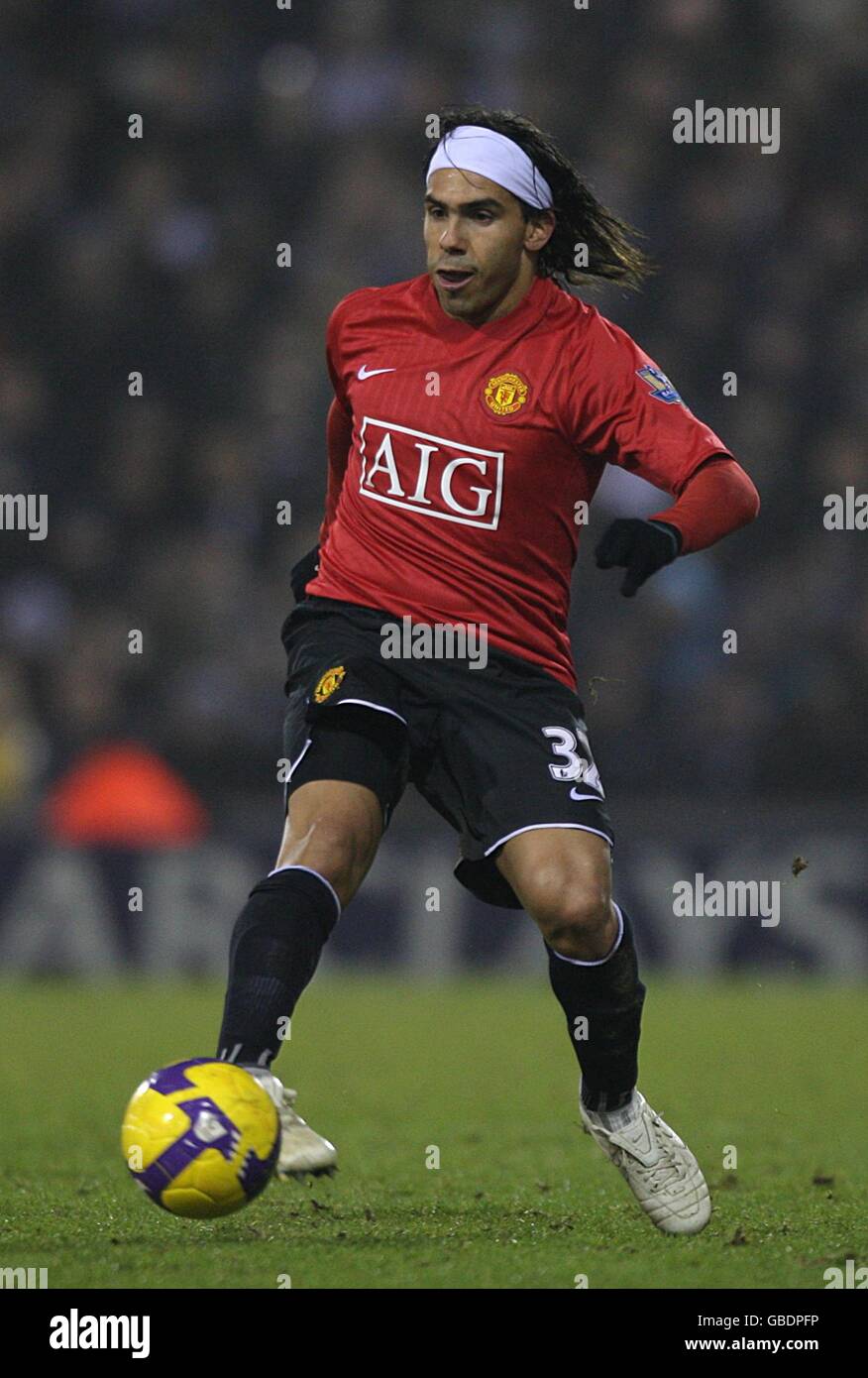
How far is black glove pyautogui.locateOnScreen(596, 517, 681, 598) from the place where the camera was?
4043 mm

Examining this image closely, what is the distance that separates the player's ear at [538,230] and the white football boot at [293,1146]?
1.87 meters

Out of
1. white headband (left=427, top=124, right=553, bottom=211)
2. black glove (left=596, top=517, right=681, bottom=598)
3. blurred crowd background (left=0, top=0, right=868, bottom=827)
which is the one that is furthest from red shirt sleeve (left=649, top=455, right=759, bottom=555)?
blurred crowd background (left=0, top=0, right=868, bottom=827)

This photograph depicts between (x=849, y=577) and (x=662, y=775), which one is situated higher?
(x=849, y=577)

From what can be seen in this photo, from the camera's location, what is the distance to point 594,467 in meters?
4.68

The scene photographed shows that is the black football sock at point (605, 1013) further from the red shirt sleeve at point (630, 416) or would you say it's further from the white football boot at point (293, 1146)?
the red shirt sleeve at point (630, 416)

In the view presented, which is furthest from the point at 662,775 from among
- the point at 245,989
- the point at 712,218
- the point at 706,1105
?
the point at 245,989

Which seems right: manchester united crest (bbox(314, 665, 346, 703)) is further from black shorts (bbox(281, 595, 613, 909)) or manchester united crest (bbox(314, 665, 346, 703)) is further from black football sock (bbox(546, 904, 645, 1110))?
black football sock (bbox(546, 904, 645, 1110))

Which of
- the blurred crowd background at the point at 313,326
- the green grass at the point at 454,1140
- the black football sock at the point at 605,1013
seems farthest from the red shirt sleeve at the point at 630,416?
the blurred crowd background at the point at 313,326

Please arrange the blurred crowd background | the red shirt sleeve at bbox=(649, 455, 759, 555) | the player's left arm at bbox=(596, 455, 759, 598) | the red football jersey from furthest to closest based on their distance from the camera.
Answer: the blurred crowd background, the red football jersey, the red shirt sleeve at bbox=(649, 455, 759, 555), the player's left arm at bbox=(596, 455, 759, 598)

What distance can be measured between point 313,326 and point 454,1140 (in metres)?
7.72
